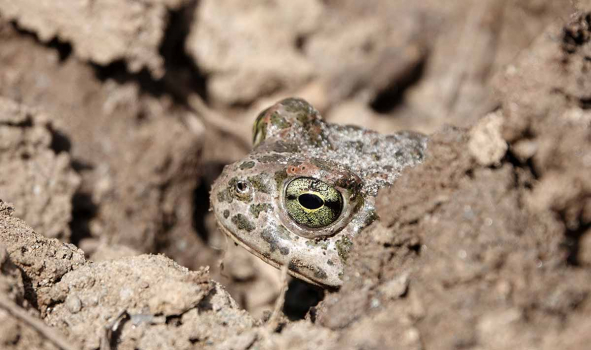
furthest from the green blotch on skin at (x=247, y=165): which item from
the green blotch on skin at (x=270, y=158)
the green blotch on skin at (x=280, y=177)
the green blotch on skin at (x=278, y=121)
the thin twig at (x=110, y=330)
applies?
the thin twig at (x=110, y=330)

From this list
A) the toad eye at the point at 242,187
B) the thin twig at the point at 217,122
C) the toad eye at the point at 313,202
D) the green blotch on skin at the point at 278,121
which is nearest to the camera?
the toad eye at the point at 313,202

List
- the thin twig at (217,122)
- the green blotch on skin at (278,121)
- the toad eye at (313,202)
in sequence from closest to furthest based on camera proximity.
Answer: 1. the toad eye at (313,202)
2. the green blotch on skin at (278,121)
3. the thin twig at (217,122)

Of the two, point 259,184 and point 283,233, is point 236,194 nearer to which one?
point 259,184

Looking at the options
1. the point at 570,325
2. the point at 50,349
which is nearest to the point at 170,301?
the point at 50,349

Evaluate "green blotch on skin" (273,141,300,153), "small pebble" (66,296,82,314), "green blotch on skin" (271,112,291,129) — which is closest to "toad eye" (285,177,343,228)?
"green blotch on skin" (273,141,300,153)

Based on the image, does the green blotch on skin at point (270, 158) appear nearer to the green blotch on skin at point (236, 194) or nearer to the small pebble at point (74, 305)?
the green blotch on skin at point (236, 194)

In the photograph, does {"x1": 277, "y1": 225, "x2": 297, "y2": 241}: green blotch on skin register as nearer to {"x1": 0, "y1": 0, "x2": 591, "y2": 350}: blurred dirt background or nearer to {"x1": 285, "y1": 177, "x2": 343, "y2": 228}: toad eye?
{"x1": 285, "y1": 177, "x2": 343, "y2": 228}: toad eye

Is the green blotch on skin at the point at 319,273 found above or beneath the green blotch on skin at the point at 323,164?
beneath
